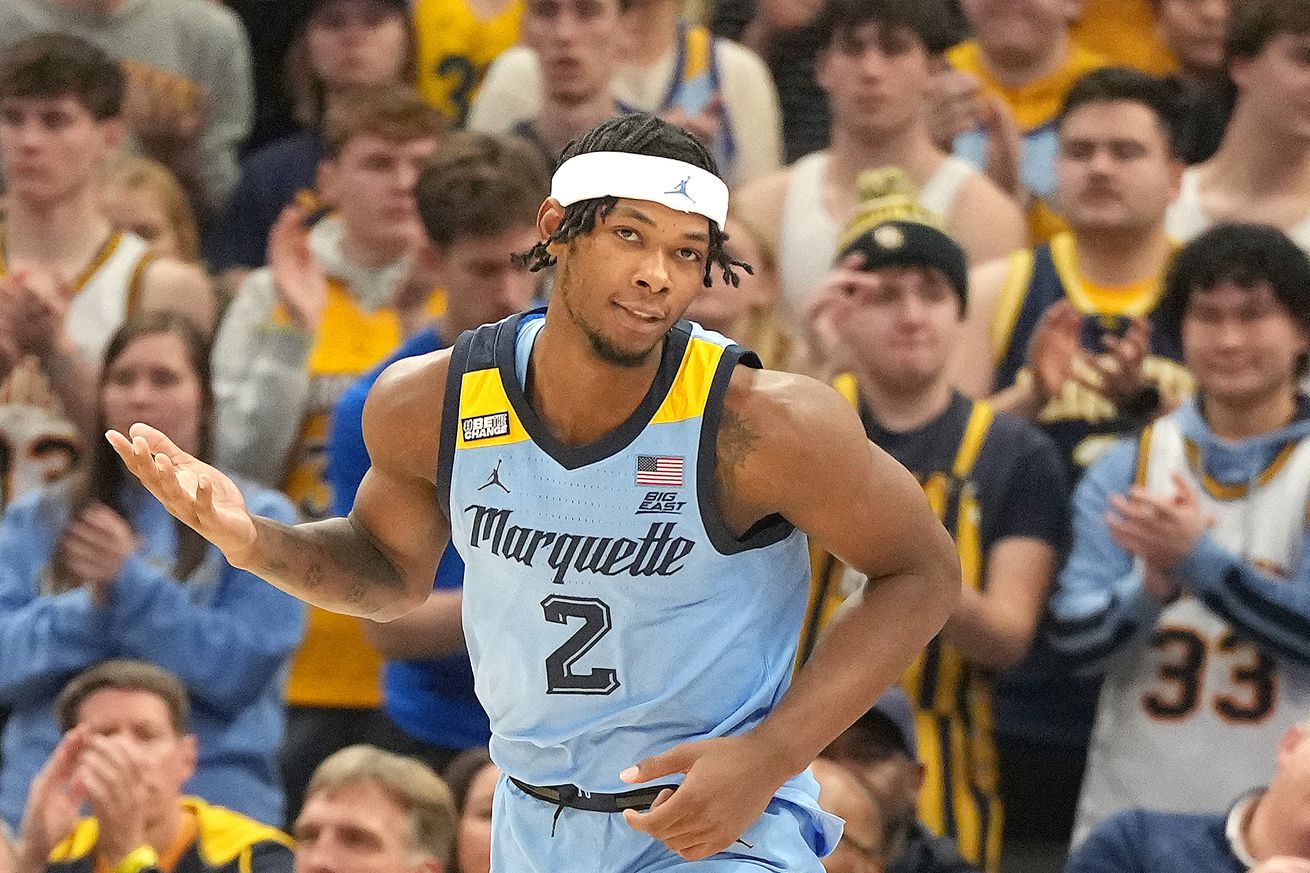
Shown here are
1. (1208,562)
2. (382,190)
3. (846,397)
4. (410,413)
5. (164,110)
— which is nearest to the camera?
(410,413)

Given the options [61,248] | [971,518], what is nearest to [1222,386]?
[971,518]

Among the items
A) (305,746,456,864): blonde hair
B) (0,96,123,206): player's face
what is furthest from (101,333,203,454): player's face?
(305,746,456,864): blonde hair

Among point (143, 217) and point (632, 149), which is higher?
point (632, 149)

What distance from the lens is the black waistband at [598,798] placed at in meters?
3.53

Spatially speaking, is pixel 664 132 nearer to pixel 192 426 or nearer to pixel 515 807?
pixel 515 807

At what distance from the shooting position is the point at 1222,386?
17.5 ft

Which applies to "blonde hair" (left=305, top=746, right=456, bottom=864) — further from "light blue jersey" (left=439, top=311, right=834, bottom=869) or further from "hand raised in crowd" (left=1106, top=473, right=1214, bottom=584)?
"hand raised in crowd" (left=1106, top=473, right=1214, bottom=584)

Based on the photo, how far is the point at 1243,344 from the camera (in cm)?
531

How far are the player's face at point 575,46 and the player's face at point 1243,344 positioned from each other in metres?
2.02

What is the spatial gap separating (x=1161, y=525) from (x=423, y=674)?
1.83m

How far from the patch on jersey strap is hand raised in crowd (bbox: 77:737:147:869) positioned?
1.76 metres

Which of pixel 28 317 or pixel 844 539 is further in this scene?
pixel 28 317

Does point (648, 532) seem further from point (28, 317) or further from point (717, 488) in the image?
point (28, 317)

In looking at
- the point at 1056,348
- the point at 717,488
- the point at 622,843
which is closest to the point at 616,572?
the point at 717,488
